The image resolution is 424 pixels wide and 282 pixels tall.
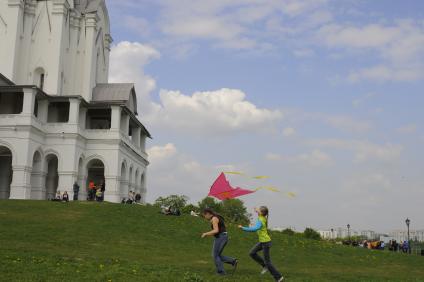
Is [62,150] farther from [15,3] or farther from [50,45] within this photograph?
[15,3]

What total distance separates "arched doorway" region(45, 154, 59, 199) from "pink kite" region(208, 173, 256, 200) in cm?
3305

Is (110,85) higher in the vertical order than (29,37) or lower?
lower

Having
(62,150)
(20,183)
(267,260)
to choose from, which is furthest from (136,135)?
(267,260)

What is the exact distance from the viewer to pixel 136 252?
20.2 m

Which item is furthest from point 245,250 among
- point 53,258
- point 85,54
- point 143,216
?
point 85,54

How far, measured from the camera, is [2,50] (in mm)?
45312

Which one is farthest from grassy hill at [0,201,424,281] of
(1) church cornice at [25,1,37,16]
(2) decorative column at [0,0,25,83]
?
(1) church cornice at [25,1,37,16]

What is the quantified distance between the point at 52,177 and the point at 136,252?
1061 inches

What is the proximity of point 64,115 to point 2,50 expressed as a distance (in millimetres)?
7733

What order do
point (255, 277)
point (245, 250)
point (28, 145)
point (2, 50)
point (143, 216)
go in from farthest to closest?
point (2, 50) → point (28, 145) → point (143, 216) → point (245, 250) → point (255, 277)

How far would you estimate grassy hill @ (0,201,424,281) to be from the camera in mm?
13020

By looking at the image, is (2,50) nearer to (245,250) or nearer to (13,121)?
(13,121)

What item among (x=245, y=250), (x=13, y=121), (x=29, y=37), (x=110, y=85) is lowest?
(x=245, y=250)

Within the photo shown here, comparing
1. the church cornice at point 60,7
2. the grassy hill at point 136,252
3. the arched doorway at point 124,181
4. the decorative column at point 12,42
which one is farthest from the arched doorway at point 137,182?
the grassy hill at point 136,252
